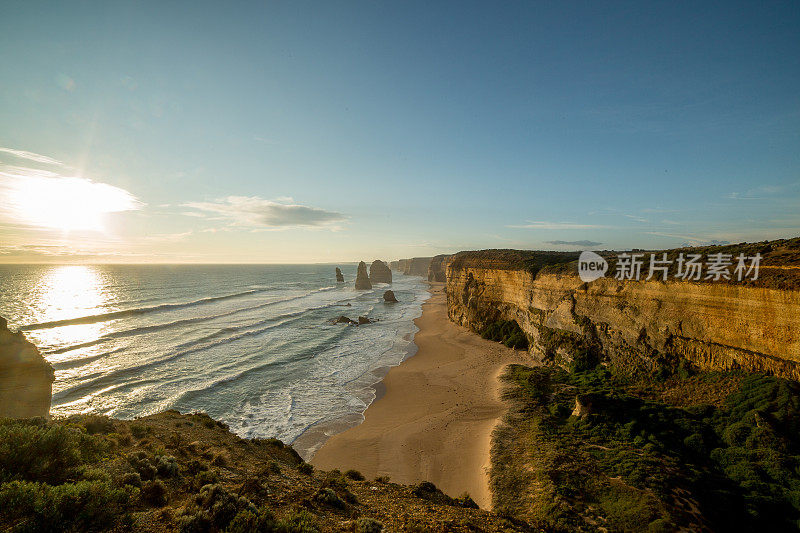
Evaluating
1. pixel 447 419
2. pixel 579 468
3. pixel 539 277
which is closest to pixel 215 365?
pixel 447 419

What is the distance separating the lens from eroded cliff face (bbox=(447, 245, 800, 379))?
13195mm

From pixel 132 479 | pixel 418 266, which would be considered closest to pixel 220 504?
pixel 132 479

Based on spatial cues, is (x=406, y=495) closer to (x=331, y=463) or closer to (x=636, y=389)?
(x=331, y=463)

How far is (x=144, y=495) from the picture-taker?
676cm

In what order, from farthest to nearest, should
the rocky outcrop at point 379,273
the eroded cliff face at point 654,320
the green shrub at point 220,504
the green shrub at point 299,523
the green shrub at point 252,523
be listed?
1. the rocky outcrop at point 379,273
2. the eroded cliff face at point 654,320
3. the green shrub at point 299,523
4. the green shrub at point 220,504
5. the green shrub at point 252,523

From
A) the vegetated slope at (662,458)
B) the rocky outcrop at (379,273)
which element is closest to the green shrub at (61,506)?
the vegetated slope at (662,458)

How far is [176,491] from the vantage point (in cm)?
733

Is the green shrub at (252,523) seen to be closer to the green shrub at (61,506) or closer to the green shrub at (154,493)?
the green shrub at (61,506)

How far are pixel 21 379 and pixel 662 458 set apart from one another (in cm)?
2386

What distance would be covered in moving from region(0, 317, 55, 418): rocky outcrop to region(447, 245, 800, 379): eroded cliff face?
1127 inches

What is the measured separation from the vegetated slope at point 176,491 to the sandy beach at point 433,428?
3300 millimetres

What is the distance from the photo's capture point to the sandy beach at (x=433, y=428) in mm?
13703

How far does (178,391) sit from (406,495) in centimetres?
2059

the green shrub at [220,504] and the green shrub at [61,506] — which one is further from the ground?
the green shrub at [61,506]
